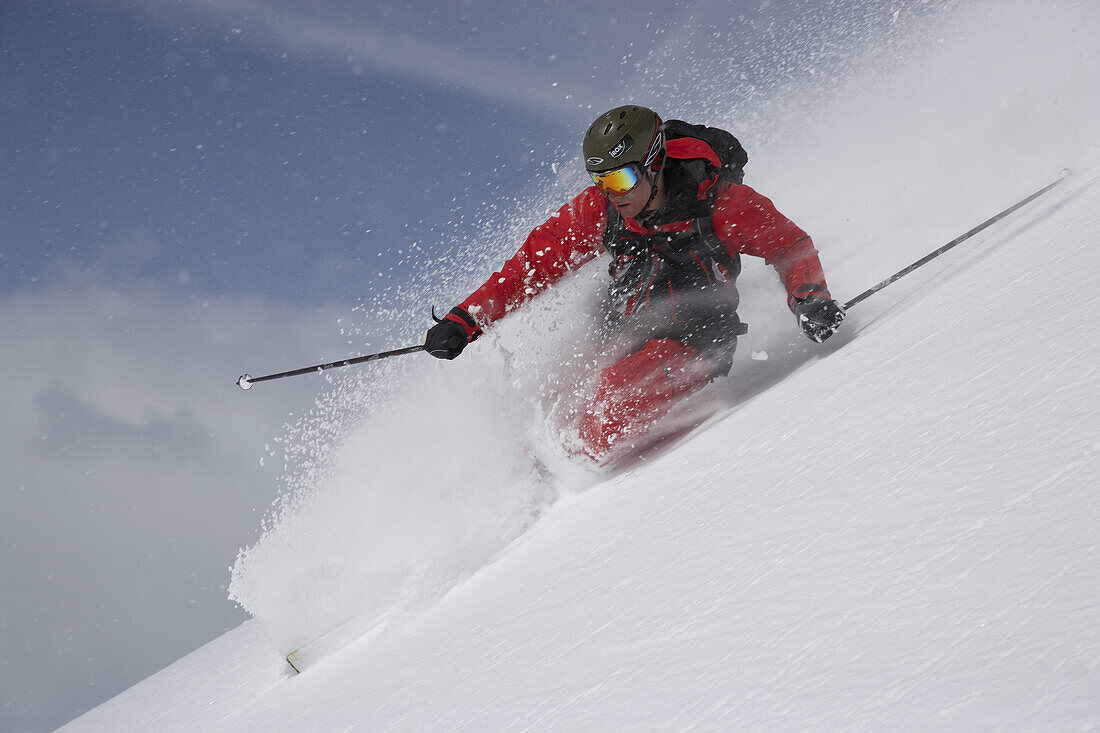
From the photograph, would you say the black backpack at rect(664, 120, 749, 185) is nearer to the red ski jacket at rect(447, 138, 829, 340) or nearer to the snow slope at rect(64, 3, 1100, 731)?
the red ski jacket at rect(447, 138, 829, 340)

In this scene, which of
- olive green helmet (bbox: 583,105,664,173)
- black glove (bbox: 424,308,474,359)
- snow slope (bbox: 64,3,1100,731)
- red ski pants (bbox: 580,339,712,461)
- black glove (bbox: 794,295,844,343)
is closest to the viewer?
snow slope (bbox: 64,3,1100,731)

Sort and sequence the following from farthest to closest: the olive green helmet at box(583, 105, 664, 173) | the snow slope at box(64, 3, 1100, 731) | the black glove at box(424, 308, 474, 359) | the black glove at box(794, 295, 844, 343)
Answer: the black glove at box(424, 308, 474, 359) → the olive green helmet at box(583, 105, 664, 173) → the black glove at box(794, 295, 844, 343) → the snow slope at box(64, 3, 1100, 731)

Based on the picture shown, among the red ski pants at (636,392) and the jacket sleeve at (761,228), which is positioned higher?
the jacket sleeve at (761,228)

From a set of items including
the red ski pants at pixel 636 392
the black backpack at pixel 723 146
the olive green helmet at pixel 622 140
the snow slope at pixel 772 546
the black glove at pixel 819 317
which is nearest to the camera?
the snow slope at pixel 772 546

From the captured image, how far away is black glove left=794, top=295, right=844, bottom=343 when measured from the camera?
3301 millimetres

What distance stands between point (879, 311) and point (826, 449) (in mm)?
2047

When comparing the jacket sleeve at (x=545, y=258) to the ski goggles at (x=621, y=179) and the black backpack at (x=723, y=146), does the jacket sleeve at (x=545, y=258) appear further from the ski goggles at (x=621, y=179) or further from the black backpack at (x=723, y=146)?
the black backpack at (x=723, y=146)

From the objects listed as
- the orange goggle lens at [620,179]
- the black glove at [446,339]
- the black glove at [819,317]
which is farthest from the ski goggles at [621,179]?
the black glove at [446,339]

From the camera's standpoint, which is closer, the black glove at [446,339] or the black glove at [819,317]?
the black glove at [819,317]

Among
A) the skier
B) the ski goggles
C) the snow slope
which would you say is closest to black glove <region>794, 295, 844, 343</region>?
the skier

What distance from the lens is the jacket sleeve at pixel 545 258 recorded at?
402 centimetres

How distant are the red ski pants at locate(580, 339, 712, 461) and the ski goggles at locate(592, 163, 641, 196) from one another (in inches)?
30.2

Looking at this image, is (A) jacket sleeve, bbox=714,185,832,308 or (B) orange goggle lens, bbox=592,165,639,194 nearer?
(B) orange goggle lens, bbox=592,165,639,194

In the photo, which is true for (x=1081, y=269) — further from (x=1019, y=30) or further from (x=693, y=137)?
(x=1019, y=30)
